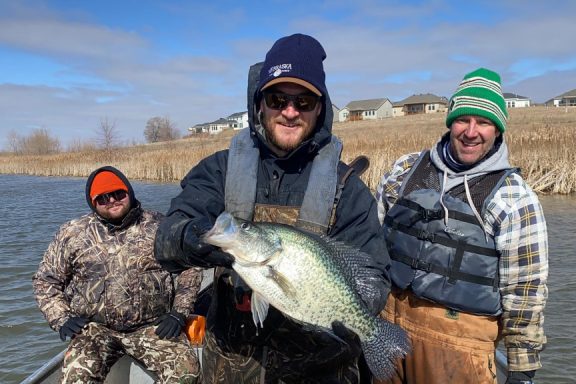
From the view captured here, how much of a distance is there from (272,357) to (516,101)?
4437 inches

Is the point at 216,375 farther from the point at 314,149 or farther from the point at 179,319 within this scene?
the point at 179,319

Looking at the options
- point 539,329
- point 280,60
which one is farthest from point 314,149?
point 539,329

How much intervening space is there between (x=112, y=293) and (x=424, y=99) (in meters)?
99.8

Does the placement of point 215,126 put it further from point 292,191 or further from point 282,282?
point 282,282

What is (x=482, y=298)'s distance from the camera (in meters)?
3.34

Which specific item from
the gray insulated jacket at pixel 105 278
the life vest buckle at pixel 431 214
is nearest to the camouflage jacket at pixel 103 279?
the gray insulated jacket at pixel 105 278

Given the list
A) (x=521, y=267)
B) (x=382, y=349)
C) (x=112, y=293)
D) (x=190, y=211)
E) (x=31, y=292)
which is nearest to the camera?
(x=382, y=349)

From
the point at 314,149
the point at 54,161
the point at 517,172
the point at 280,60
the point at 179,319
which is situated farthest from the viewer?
the point at 54,161

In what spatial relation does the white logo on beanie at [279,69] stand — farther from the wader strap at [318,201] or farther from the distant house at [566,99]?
the distant house at [566,99]

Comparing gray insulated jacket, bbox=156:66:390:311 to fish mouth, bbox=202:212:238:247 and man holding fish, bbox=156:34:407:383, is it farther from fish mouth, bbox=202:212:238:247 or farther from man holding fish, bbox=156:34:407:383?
fish mouth, bbox=202:212:238:247

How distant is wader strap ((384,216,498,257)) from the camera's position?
3365 mm

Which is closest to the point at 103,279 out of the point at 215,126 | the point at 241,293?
the point at 241,293

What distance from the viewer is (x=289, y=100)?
2600mm

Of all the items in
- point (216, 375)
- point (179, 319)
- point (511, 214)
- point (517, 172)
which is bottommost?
point (179, 319)
